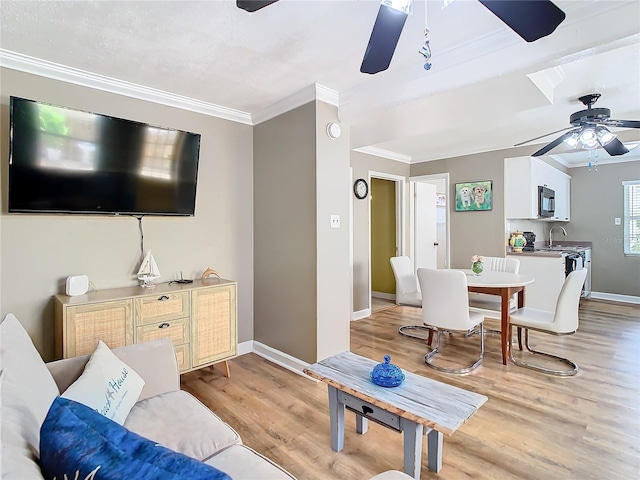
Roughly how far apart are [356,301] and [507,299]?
216cm

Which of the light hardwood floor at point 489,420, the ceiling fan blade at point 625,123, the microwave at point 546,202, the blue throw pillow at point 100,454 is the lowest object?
the light hardwood floor at point 489,420

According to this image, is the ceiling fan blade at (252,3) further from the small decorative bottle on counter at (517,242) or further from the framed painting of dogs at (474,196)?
the small decorative bottle on counter at (517,242)

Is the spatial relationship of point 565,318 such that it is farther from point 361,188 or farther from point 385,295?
point 385,295

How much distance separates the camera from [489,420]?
2.29 metres

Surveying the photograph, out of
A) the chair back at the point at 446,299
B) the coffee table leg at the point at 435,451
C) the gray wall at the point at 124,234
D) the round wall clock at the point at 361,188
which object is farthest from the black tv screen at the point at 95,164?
the coffee table leg at the point at 435,451

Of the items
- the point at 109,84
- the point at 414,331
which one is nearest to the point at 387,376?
the point at 414,331

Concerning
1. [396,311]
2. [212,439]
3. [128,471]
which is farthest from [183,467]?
[396,311]

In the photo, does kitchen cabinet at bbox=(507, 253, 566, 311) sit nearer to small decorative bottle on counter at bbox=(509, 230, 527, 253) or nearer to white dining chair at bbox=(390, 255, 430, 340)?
small decorative bottle on counter at bbox=(509, 230, 527, 253)

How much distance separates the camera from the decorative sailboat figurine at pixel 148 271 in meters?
2.84

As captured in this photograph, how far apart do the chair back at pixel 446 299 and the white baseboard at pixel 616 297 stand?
178 inches

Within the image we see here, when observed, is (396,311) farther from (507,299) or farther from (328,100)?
(328,100)

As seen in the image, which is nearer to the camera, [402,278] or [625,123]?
[625,123]

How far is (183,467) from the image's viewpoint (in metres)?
0.71

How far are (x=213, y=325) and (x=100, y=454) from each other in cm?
222
